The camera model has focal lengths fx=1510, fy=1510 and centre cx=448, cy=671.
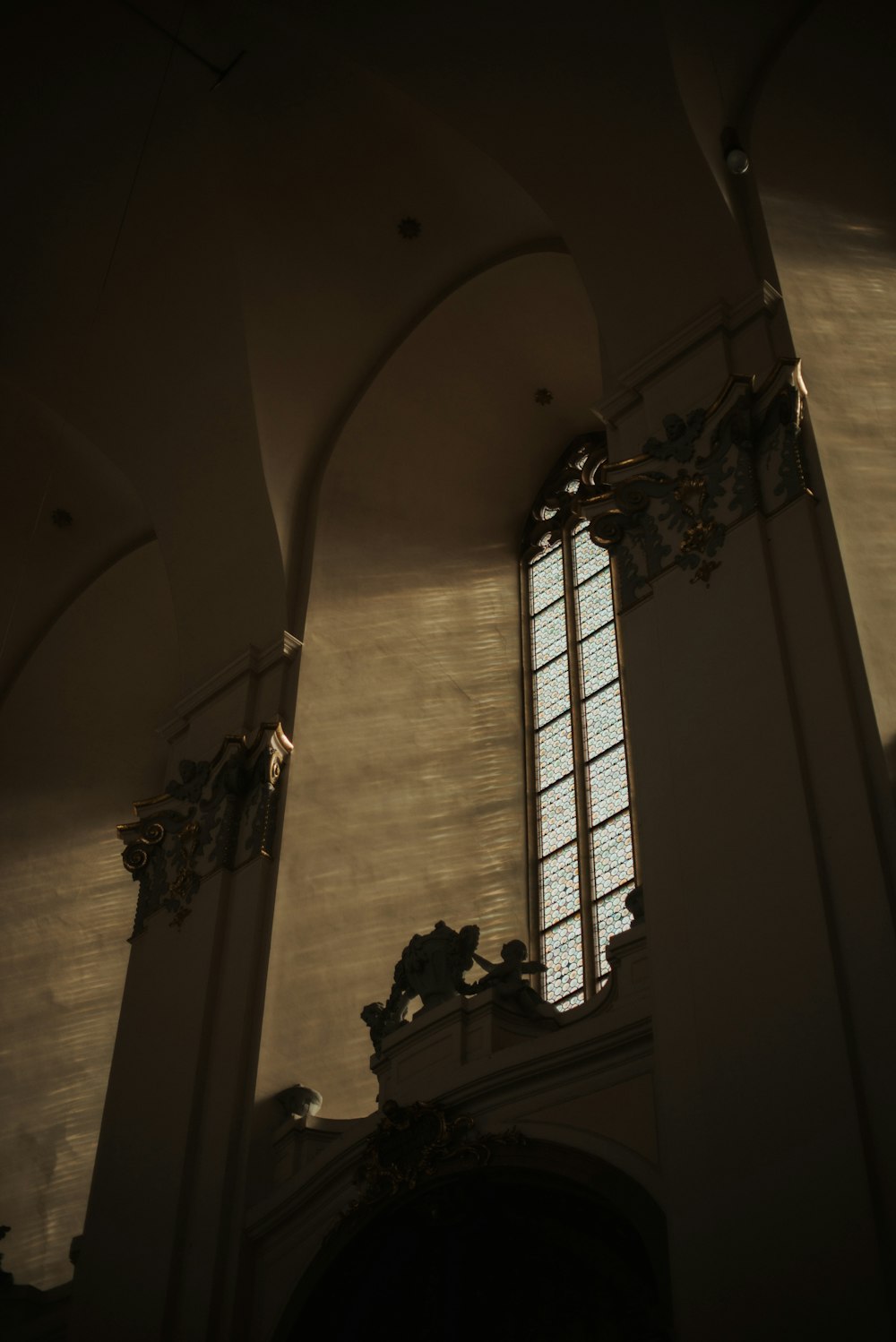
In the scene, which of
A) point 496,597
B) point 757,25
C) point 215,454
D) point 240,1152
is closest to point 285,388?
point 215,454

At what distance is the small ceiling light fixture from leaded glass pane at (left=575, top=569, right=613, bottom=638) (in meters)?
3.27

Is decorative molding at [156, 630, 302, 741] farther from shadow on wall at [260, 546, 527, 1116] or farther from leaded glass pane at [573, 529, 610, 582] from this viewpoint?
leaded glass pane at [573, 529, 610, 582]

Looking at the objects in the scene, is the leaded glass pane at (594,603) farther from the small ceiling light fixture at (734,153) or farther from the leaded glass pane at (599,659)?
the small ceiling light fixture at (734,153)

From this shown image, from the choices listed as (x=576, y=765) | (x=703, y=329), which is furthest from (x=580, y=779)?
(x=703, y=329)

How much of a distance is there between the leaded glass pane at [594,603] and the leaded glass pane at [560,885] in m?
1.83

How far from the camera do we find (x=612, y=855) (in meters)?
9.75

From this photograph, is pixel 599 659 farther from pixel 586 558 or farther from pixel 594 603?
pixel 586 558

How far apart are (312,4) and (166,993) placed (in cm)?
659

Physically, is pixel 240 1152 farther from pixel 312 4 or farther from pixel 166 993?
pixel 312 4

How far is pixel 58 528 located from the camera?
44.2 feet

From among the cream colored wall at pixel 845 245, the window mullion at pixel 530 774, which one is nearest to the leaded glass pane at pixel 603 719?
the window mullion at pixel 530 774

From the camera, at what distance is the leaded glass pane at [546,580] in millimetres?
12008

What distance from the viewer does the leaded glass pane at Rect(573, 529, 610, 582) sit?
Answer: 1156 centimetres

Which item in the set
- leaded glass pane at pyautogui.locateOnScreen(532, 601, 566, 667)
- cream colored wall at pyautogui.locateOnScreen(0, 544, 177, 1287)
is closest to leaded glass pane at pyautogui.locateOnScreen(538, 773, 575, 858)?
leaded glass pane at pyautogui.locateOnScreen(532, 601, 566, 667)
